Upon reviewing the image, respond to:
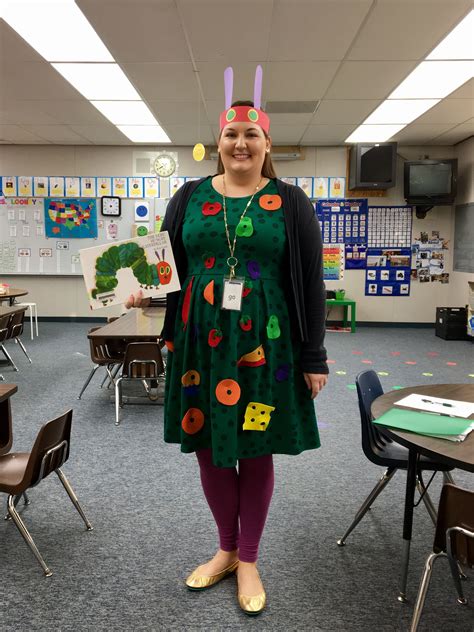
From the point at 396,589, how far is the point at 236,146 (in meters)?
1.67

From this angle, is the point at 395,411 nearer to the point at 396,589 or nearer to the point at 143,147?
the point at 396,589

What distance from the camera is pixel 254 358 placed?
4.98 ft

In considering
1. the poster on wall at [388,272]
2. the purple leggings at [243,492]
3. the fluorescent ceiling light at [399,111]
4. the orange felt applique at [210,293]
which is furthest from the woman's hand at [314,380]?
the poster on wall at [388,272]

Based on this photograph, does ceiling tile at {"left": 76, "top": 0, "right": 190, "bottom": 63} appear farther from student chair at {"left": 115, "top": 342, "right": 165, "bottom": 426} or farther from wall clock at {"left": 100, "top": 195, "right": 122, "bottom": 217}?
wall clock at {"left": 100, "top": 195, "right": 122, "bottom": 217}

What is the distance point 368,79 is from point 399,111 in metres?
1.32

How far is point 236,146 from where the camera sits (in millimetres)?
1557

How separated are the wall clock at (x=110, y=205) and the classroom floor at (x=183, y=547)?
16.7ft

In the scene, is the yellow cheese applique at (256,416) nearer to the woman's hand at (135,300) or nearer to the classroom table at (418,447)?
the classroom table at (418,447)

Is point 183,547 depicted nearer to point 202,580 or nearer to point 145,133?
point 202,580

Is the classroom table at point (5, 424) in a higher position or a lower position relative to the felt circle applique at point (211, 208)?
lower

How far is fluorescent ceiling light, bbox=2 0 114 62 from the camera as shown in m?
3.54

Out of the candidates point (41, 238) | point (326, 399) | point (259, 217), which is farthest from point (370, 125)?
point (259, 217)

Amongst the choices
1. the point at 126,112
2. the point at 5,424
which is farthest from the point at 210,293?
the point at 126,112

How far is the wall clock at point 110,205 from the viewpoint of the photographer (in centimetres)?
810
